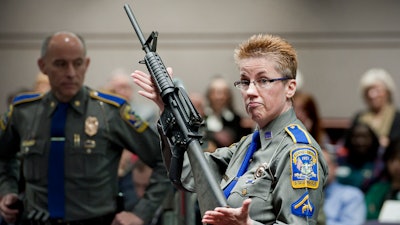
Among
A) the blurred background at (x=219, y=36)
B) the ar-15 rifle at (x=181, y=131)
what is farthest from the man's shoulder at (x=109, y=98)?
the blurred background at (x=219, y=36)

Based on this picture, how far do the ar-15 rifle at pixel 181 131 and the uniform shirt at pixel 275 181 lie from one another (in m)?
0.14

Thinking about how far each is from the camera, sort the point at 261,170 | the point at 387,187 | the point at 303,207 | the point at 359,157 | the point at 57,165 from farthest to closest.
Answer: the point at 359,157, the point at 387,187, the point at 57,165, the point at 261,170, the point at 303,207

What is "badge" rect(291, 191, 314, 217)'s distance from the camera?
299 centimetres

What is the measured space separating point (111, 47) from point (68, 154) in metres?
4.40

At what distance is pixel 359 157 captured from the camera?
22.4 feet

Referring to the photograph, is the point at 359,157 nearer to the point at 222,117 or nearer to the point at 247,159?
the point at 222,117

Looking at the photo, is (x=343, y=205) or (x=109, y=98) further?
(x=343, y=205)

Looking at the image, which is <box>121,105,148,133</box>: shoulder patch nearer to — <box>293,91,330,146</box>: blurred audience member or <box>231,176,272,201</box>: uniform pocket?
<box>231,176,272,201</box>: uniform pocket

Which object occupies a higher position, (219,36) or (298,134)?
(219,36)

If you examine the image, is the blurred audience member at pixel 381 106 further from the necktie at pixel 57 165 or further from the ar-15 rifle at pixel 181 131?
the ar-15 rifle at pixel 181 131

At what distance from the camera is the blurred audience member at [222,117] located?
6.95 m

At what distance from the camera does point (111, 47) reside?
877cm

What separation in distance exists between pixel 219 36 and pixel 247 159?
5.65 meters

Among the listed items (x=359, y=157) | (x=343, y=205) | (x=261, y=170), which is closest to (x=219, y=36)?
(x=359, y=157)
